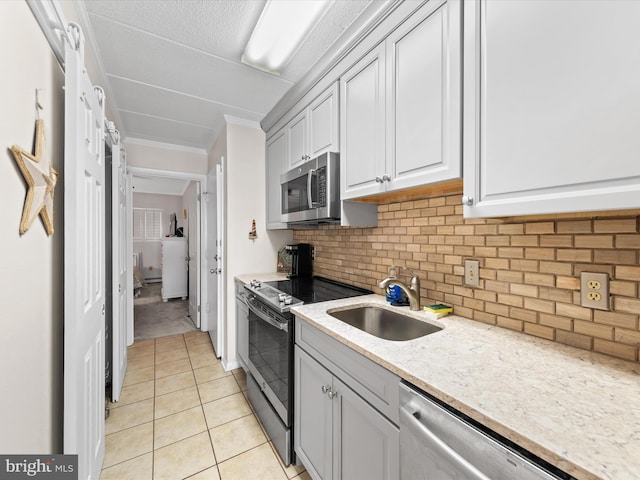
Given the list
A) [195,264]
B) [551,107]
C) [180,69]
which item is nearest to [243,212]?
[180,69]

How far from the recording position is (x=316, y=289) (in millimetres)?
2094

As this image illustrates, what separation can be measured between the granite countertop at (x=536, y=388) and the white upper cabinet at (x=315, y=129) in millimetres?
1277

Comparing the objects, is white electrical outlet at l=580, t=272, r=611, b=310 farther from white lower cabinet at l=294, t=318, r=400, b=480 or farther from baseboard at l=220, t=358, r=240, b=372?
baseboard at l=220, t=358, r=240, b=372

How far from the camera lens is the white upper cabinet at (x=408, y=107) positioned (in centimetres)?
107

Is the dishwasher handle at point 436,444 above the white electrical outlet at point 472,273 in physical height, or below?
below

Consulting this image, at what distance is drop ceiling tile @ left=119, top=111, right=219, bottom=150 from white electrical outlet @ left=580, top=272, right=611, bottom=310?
3324 millimetres

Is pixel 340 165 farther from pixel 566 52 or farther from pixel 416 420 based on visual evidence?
pixel 416 420

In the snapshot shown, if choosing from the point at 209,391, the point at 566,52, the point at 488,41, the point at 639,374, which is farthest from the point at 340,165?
the point at 209,391

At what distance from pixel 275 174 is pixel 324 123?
924 millimetres

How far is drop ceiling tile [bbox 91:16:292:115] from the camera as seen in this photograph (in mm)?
1677

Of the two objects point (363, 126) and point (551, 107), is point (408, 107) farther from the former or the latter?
point (551, 107)

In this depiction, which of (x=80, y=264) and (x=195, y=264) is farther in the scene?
(x=195, y=264)

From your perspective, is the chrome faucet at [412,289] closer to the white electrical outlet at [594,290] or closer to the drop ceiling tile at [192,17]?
the white electrical outlet at [594,290]

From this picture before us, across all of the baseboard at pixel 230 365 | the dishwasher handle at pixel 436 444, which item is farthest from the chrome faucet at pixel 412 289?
the baseboard at pixel 230 365
